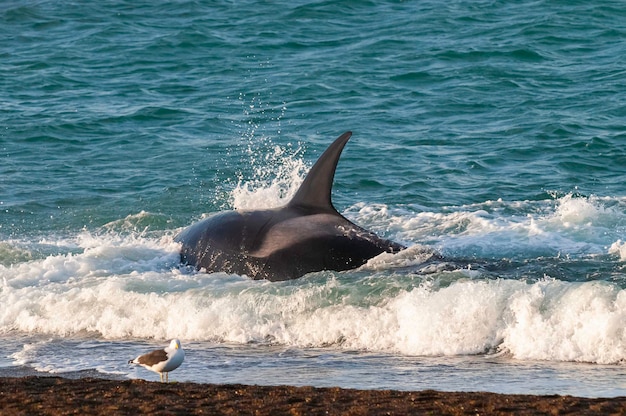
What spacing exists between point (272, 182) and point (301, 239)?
6051mm

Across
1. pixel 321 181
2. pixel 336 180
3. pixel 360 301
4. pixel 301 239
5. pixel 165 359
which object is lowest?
pixel 336 180

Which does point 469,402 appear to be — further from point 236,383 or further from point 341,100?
point 341,100

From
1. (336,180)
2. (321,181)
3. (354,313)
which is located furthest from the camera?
(336,180)

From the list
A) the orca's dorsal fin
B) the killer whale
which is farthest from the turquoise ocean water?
the orca's dorsal fin

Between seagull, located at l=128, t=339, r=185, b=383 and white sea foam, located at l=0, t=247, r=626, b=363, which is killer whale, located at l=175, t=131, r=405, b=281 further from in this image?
seagull, located at l=128, t=339, r=185, b=383

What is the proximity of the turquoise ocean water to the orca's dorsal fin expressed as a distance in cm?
92

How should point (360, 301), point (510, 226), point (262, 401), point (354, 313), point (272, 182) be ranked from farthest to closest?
point (272, 182) → point (510, 226) → point (360, 301) → point (354, 313) → point (262, 401)

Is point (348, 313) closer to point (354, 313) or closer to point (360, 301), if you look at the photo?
point (354, 313)

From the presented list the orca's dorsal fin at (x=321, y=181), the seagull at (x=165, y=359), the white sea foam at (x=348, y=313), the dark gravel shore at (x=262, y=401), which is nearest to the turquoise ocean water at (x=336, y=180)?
the white sea foam at (x=348, y=313)

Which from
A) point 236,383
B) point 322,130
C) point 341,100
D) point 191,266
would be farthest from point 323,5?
point 236,383

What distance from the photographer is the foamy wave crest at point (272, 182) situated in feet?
56.5

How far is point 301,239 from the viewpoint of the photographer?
13.1 metres

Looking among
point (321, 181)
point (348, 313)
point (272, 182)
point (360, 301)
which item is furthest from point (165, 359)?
point (272, 182)

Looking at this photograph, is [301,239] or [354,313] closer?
[354,313]
